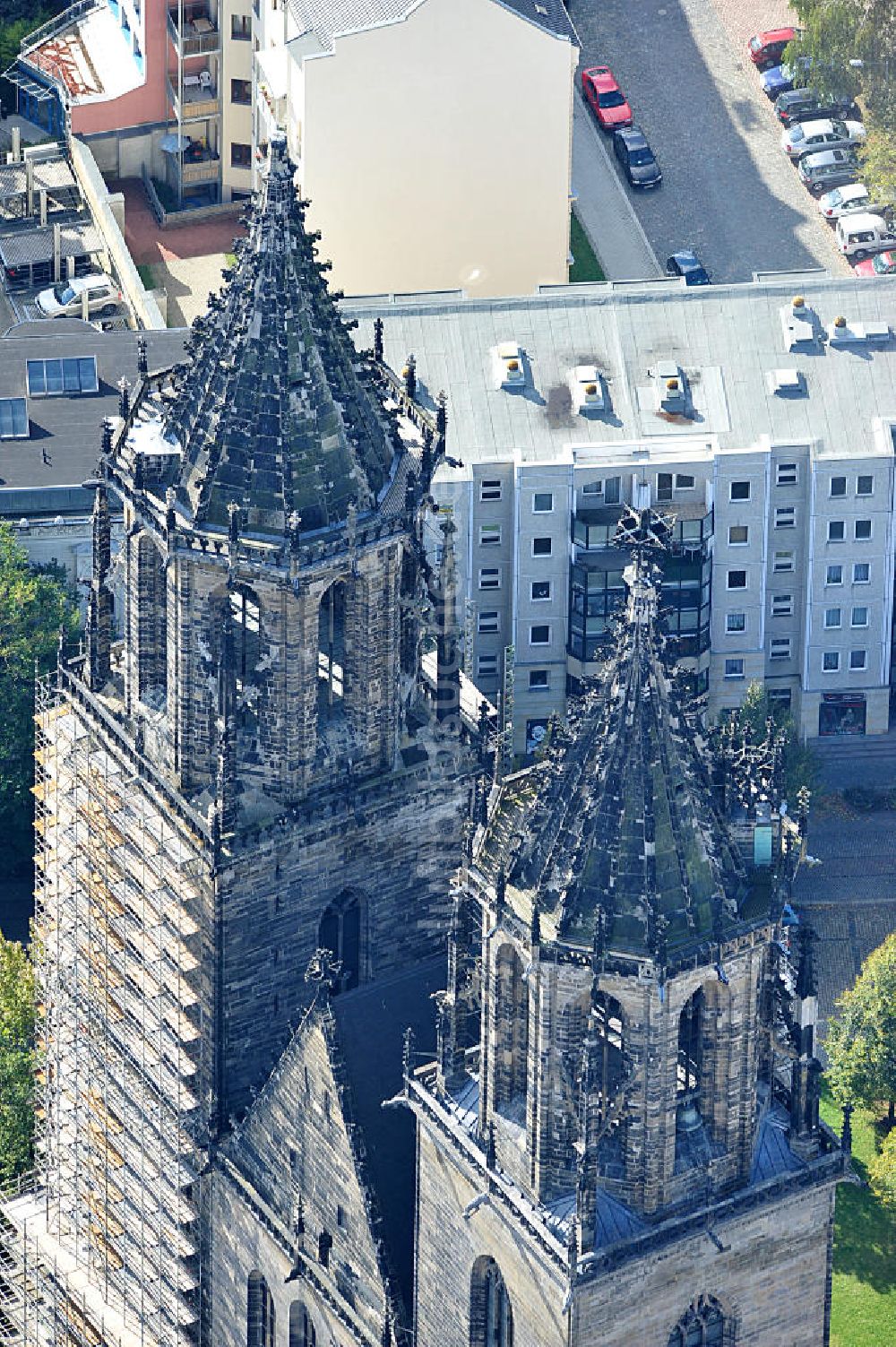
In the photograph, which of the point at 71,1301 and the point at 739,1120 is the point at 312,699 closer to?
the point at 739,1120

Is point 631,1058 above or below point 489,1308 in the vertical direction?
above

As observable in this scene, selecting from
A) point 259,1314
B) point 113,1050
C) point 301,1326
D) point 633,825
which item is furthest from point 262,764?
point 633,825

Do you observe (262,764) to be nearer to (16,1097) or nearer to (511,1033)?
(511,1033)

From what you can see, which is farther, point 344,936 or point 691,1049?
point 344,936

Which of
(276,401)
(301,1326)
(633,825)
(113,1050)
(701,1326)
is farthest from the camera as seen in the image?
(113,1050)

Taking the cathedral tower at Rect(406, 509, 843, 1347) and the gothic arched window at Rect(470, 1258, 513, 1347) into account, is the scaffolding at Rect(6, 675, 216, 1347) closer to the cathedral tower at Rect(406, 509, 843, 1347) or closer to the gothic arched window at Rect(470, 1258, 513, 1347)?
the cathedral tower at Rect(406, 509, 843, 1347)

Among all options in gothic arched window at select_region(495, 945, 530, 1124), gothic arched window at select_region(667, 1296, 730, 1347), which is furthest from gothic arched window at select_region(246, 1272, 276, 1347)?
gothic arched window at select_region(495, 945, 530, 1124)
